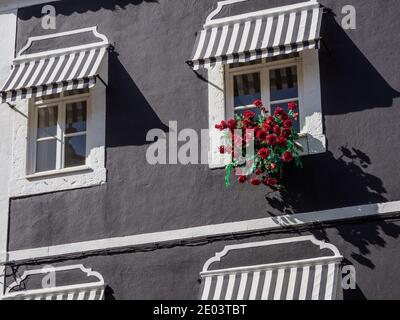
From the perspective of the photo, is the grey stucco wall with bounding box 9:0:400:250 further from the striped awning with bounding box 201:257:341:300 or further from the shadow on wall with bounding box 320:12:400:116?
the striped awning with bounding box 201:257:341:300

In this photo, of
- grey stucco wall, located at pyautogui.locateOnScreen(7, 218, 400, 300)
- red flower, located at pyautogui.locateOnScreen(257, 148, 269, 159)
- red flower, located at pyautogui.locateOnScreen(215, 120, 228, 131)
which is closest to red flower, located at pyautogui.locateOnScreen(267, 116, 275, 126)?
red flower, located at pyautogui.locateOnScreen(257, 148, 269, 159)

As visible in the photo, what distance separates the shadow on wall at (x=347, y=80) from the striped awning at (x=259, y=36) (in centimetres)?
35

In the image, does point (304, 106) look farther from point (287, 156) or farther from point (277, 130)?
point (287, 156)

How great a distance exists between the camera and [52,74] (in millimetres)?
17297

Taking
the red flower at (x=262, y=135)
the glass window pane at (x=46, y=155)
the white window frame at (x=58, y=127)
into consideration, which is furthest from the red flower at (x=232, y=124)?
the glass window pane at (x=46, y=155)

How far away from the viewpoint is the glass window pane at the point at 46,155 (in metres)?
17.2

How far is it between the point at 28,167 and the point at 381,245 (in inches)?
195

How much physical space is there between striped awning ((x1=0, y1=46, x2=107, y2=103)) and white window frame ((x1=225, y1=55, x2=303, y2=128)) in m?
1.78

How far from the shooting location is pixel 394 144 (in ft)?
51.4

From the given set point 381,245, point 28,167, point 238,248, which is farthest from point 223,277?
point 28,167

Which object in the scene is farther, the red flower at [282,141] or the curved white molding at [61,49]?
the curved white molding at [61,49]

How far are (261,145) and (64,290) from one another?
3078mm

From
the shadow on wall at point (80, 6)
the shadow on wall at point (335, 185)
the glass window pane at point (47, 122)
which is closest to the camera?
the shadow on wall at point (335, 185)

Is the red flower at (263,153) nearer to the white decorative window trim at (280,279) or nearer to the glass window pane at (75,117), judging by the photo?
the white decorative window trim at (280,279)
